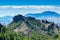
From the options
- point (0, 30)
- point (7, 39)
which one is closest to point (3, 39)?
point (7, 39)

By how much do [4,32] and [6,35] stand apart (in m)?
3.71

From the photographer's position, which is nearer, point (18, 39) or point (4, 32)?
point (18, 39)

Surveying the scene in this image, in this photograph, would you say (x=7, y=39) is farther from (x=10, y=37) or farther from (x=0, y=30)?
(x=0, y=30)

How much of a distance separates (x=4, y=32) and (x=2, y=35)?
4975 mm

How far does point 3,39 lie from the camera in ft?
430

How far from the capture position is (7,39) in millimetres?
130125

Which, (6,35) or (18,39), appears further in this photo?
(6,35)

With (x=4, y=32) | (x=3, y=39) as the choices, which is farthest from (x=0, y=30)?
(x=3, y=39)

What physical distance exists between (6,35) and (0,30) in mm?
8090

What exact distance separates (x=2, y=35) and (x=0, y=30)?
8.80 m

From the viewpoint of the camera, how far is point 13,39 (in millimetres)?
132250

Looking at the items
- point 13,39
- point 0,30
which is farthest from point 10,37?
point 0,30

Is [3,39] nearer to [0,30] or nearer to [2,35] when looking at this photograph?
[2,35]

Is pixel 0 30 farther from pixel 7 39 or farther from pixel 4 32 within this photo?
pixel 7 39
